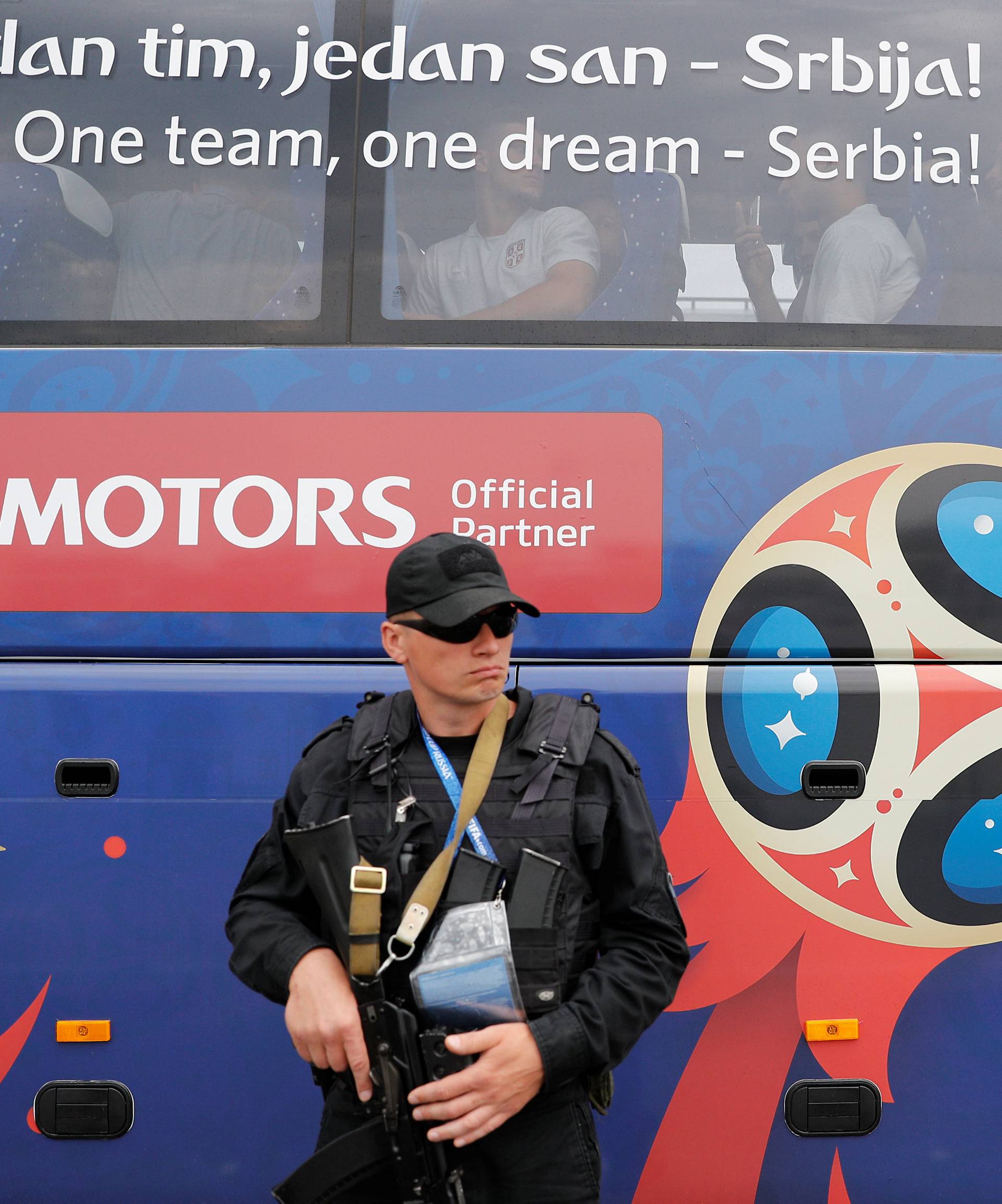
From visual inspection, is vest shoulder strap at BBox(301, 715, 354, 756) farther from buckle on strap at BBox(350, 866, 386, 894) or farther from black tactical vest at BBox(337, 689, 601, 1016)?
buckle on strap at BBox(350, 866, 386, 894)

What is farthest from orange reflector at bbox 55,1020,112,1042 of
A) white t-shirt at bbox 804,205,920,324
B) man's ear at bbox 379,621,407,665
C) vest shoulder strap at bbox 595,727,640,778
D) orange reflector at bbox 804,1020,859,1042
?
white t-shirt at bbox 804,205,920,324

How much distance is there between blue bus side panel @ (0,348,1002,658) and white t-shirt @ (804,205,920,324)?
Answer: 0.48 ft

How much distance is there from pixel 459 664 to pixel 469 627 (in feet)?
0.21

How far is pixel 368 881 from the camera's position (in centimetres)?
147

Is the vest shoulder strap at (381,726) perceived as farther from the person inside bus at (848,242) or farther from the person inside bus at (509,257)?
the person inside bus at (848,242)

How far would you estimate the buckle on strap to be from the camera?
147 cm

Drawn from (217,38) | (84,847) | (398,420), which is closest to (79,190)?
(217,38)

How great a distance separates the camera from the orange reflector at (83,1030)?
233 centimetres

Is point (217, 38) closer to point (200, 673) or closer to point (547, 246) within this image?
point (547, 246)

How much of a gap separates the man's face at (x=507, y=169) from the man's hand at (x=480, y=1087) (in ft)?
6.21

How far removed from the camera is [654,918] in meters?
1.58

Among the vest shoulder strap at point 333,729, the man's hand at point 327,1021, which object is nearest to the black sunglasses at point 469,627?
the vest shoulder strap at point 333,729

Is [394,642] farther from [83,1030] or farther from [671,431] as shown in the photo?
[83,1030]

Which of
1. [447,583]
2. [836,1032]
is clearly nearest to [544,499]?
[447,583]
